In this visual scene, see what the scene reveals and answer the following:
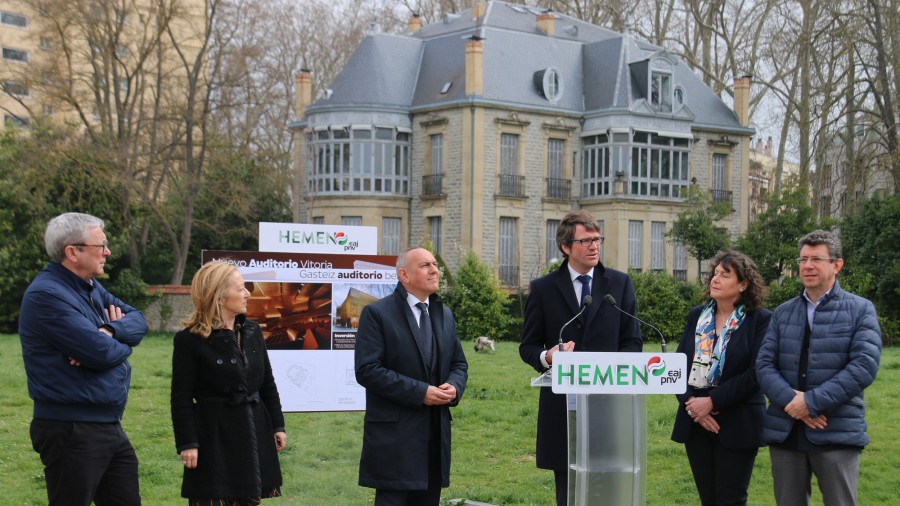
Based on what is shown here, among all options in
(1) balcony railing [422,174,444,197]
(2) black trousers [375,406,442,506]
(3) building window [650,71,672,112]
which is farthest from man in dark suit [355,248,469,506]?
(3) building window [650,71,672,112]

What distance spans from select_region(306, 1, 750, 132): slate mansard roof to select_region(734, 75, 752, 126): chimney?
6.36ft

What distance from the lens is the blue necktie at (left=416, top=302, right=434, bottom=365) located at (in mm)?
7082

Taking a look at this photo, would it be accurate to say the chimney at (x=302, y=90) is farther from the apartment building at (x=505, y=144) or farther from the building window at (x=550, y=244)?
the building window at (x=550, y=244)

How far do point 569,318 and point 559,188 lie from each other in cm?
3726

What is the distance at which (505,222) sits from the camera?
142 ft

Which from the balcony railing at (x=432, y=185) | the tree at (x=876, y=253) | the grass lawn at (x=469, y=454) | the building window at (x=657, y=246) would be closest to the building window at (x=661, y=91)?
the building window at (x=657, y=246)

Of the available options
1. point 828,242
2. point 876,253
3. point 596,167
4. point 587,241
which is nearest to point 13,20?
point 596,167

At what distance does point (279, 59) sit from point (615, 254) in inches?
769

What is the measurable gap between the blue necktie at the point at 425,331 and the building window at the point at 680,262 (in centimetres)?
3893

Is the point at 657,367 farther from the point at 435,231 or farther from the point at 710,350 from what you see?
the point at 435,231

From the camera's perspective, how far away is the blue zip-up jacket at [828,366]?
22.5ft

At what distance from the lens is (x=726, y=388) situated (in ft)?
24.3

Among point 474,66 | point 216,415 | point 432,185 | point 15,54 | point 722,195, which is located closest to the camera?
point 216,415

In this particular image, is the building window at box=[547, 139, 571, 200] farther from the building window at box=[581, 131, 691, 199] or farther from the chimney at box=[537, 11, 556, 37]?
the chimney at box=[537, 11, 556, 37]
